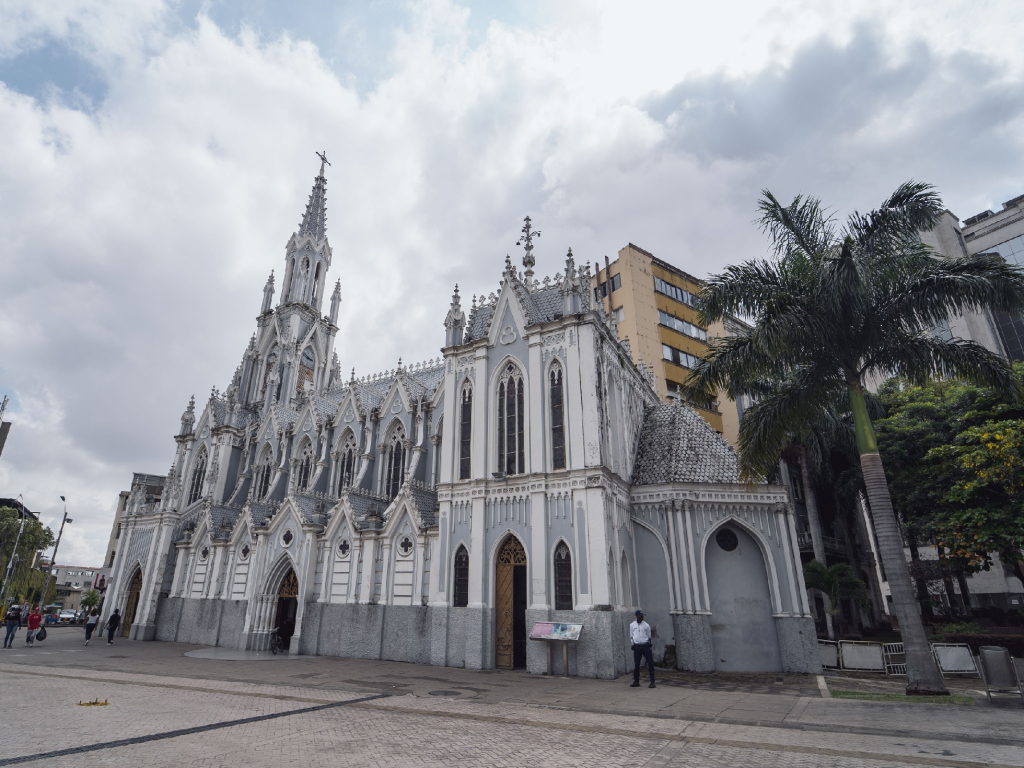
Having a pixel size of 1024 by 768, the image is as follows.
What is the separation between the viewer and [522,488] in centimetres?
2064

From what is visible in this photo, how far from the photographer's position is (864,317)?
50.7ft

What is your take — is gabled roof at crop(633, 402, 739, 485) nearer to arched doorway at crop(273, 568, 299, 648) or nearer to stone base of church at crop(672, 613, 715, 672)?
stone base of church at crop(672, 613, 715, 672)

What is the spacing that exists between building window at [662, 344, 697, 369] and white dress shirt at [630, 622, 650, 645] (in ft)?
101

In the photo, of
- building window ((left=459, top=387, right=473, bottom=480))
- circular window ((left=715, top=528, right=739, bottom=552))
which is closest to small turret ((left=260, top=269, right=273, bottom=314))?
building window ((left=459, top=387, right=473, bottom=480))

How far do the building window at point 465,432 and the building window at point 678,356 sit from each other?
24.5 metres

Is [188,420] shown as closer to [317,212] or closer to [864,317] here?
[317,212]

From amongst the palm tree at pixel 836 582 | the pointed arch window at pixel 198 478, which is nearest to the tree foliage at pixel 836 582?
the palm tree at pixel 836 582

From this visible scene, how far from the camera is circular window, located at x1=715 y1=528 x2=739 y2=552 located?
2144 cm

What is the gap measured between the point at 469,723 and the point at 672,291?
1623 inches

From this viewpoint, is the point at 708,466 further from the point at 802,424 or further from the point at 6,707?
the point at 6,707

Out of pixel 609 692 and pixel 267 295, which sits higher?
pixel 267 295

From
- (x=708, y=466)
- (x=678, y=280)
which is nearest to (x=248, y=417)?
(x=708, y=466)

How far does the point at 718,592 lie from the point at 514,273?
15.1 meters

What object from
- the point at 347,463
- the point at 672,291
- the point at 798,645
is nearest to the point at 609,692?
the point at 798,645
